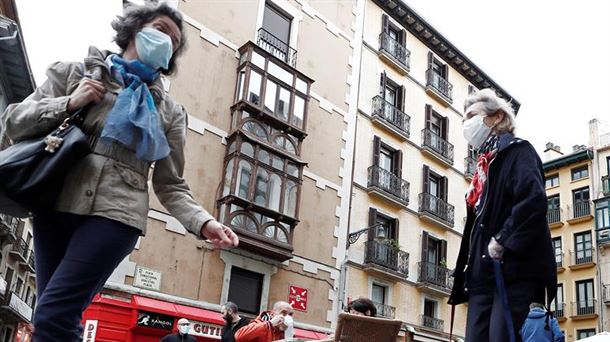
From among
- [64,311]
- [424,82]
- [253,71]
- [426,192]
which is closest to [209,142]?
[253,71]

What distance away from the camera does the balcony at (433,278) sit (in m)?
23.0

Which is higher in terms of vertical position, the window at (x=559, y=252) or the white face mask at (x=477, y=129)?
the window at (x=559, y=252)

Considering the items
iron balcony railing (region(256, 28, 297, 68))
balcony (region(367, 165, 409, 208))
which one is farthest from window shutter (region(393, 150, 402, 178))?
iron balcony railing (region(256, 28, 297, 68))

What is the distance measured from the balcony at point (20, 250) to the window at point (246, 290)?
80.5 ft

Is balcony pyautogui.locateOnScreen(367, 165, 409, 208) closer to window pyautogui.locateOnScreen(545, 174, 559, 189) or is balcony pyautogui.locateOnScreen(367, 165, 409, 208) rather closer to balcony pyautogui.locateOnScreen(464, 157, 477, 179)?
balcony pyautogui.locateOnScreen(464, 157, 477, 179)

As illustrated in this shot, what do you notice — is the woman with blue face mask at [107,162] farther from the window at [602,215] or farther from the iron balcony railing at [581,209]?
the iron balcony railing at [581,209]

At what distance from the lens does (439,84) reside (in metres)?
27.5

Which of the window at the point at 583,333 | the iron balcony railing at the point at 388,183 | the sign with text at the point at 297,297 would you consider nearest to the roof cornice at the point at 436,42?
A: the iron balcony railing at the point at 388,183

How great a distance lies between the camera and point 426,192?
24.8m

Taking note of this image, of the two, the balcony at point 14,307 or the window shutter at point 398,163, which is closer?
the window shutter at point 398,163

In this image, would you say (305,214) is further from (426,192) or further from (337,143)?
(426,192)

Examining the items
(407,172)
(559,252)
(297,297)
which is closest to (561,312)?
(559,252)

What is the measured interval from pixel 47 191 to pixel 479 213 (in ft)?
8.10

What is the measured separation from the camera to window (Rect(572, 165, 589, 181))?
38594mm
